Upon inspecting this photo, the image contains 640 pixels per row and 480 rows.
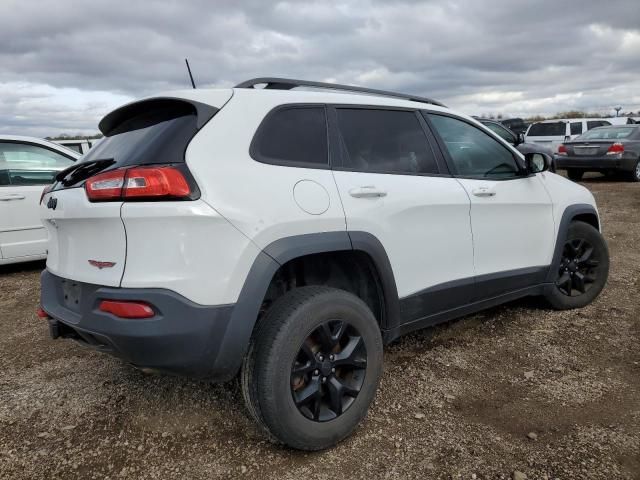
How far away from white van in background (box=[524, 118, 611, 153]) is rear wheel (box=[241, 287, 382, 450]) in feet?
51.3

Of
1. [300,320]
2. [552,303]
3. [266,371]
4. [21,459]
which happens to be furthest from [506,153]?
[21,459]

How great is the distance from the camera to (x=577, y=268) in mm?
4137

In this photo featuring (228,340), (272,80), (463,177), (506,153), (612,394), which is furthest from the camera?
(506,153)

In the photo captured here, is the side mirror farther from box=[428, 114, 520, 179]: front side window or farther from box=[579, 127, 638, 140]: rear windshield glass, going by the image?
box=[579, 127, 638, 140]: rear windshield glass

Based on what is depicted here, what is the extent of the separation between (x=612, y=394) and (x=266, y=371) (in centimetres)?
201

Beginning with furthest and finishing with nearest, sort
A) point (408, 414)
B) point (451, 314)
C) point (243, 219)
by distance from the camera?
point (451, 314)
point (408, 414)
point (243, 219)

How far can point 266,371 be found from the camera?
218 centimetres

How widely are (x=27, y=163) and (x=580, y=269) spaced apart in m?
6.00

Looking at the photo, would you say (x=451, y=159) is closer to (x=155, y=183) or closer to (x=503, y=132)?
(x=155, y=183)

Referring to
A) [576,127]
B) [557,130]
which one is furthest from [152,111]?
[576,127]

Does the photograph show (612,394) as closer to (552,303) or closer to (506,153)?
(552,303)

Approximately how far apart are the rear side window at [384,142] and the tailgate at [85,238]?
46.5 inches

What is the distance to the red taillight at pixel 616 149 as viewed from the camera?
11750 millimetres

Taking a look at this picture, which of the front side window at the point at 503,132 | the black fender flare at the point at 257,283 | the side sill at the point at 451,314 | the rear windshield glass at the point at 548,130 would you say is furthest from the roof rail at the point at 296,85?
the rear windshield glass at the point at 548,130
